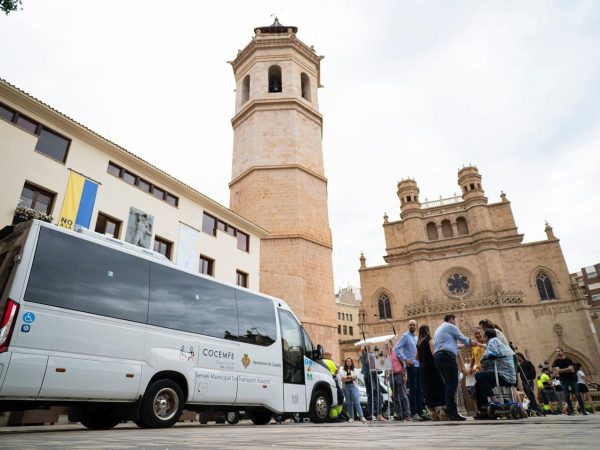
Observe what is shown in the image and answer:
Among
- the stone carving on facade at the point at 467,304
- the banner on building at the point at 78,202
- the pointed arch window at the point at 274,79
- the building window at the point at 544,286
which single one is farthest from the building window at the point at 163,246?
the building window at the point at 544,286

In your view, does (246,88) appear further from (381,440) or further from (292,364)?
(381,440)

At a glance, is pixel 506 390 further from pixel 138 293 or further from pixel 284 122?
pixel 284 122

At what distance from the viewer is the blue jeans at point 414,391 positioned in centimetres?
784

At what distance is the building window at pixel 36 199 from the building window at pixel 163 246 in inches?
155

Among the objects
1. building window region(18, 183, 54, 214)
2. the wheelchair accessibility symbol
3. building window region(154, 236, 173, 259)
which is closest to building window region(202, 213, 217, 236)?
building window region(154, 236, 173, 259)

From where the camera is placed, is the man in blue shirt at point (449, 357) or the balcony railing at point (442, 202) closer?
the man in blue shirt at point (449, 357)

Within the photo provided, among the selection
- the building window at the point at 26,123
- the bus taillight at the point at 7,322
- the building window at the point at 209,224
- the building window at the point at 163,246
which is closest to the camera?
the bus taillight at the point at 7,322

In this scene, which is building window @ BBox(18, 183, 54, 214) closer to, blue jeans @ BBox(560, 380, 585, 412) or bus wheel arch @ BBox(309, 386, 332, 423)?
bus wheel arch @ BBox(309, 386, 332, 423)

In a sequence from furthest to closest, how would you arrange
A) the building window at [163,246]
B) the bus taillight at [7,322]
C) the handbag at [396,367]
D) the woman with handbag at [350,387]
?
the building window at [163,246]
the woman with handbag at [350,387]
the handbag at [396,367]
the bus taillight at [7,322]

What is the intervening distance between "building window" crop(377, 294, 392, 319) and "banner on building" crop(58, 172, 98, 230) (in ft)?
95.4

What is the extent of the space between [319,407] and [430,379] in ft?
11.0

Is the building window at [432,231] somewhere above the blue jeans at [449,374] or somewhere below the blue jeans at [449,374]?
above

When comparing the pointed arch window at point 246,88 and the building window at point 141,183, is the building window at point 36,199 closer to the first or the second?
the building window at point 141,183

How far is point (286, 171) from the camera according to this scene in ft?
77.3
